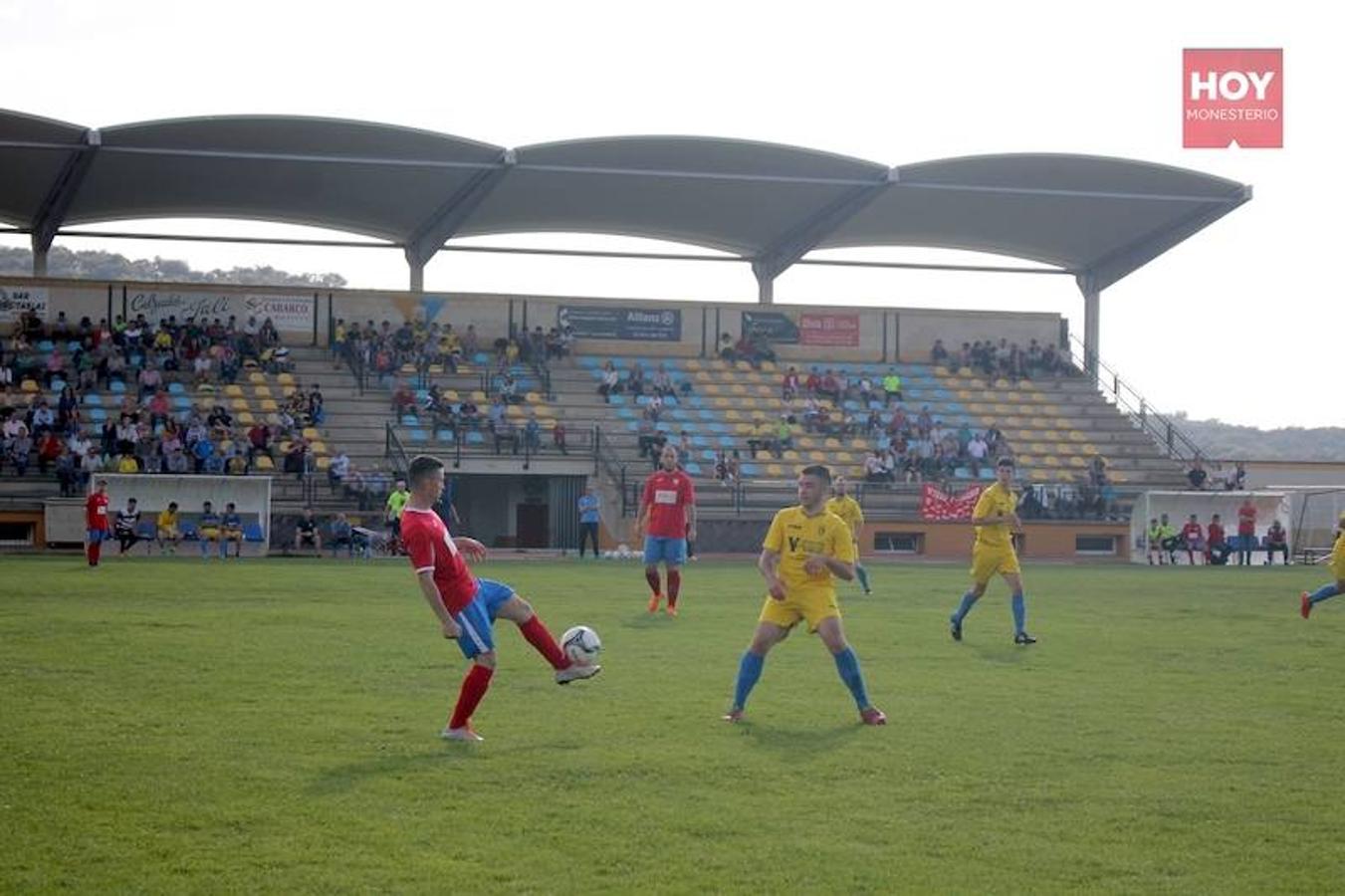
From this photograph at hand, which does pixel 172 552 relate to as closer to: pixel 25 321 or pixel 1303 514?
pixel 25 321

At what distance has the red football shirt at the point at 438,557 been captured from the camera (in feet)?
35.9

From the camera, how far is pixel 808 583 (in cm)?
1230

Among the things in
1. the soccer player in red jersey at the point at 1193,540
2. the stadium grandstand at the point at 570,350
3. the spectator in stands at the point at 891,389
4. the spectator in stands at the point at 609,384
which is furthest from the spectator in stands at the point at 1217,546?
the spectator in stands at the point at 609,384

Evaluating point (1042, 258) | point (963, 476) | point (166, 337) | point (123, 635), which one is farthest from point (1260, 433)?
point (123, 635)

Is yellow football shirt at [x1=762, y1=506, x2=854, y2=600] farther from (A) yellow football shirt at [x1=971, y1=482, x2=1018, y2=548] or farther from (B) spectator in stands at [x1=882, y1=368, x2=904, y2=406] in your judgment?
(B) spectator in stands at [x1=882, y1=368, x2=904, y2=406]

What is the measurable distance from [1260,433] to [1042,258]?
2706 inches

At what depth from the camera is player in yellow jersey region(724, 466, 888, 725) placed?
12.2 meters

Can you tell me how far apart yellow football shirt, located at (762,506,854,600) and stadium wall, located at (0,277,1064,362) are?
3845cm

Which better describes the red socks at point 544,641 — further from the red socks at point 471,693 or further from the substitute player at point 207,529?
the substitute player at point 207,529

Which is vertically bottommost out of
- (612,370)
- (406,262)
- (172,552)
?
(172,552)

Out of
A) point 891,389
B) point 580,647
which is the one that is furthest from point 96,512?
point 891,389

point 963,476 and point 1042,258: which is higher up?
point 1042,258

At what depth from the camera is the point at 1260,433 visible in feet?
385

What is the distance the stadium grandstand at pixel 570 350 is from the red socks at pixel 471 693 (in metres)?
28.8
